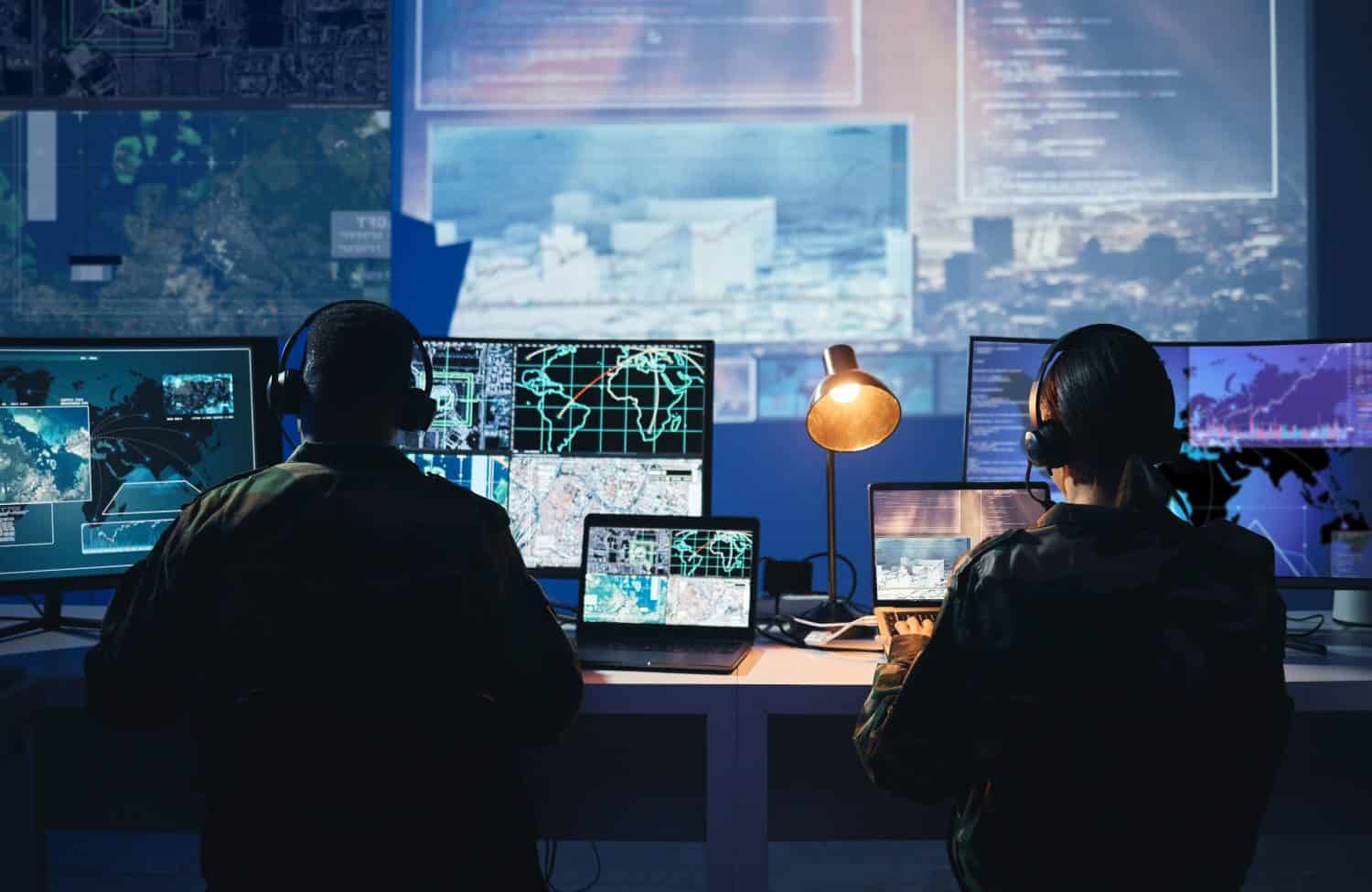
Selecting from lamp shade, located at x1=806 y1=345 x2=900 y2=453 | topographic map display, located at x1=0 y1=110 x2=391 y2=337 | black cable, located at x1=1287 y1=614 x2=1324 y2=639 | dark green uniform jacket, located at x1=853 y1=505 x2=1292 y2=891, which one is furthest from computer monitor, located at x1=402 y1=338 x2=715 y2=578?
topographic map display, located at x1=0 y1=110 x2=391 y2=337

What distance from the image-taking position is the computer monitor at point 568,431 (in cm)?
190

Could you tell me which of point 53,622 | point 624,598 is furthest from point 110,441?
point 624,598

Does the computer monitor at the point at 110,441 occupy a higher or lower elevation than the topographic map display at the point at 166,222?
lower

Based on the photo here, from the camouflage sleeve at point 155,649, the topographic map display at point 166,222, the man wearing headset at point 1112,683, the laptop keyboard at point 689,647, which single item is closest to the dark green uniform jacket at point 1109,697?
the man wearing headset at point 1112,683

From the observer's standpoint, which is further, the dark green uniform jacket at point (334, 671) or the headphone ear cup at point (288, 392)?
the headphone ear cup at point (288, 392)

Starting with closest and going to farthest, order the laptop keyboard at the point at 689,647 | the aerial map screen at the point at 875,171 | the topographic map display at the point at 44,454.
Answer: the laptop keyboard at the point at 689,647 < the topographic map display at the point at 44,454 < the aerial map screen at the point at 875,171

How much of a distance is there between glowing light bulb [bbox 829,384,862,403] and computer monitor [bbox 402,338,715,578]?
9.0 inches

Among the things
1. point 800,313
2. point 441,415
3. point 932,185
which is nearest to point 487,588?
point 441,415

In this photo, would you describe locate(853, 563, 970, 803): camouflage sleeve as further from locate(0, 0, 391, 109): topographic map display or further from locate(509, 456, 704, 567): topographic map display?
locate(0, 0, 391, 109): topographic map display

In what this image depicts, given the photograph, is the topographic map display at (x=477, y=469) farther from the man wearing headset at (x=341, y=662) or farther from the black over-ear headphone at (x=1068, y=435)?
the black over-ear headphone at (x=1068, y=435)

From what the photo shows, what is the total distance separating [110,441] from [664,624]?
3.47 ft

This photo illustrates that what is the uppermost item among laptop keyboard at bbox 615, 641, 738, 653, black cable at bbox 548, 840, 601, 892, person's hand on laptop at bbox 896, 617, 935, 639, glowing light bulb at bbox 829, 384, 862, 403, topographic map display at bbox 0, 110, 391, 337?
topographic map display at bbox 0, 110, 391, 337

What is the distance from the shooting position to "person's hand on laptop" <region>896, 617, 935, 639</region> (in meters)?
1.47

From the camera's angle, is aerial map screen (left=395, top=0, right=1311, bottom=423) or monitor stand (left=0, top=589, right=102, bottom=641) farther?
aerial map screen (left=395, top=0, right=1311, bottom=423)
